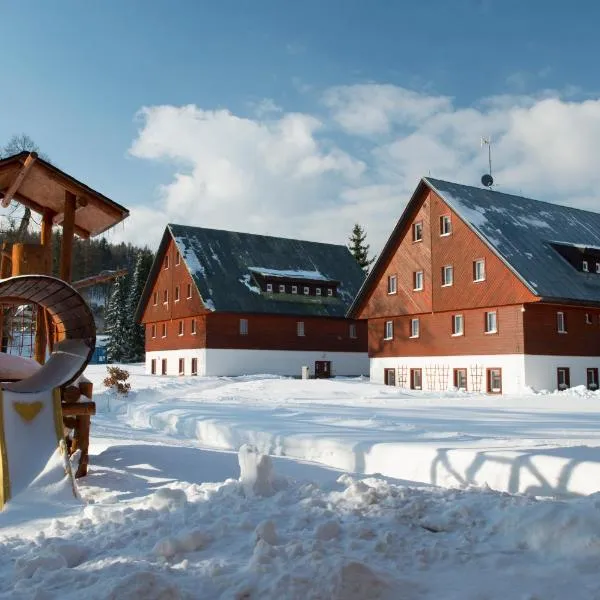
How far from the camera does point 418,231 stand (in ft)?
105

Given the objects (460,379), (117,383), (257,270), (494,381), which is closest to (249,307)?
(257,270)

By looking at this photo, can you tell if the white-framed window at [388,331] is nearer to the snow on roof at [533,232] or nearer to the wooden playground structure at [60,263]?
the snow on roof at [533,232]

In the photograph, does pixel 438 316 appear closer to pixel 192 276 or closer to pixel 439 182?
pixel 439 182

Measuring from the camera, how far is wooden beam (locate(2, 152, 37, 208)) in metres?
9.88

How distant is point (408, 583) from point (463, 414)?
12.1 meters

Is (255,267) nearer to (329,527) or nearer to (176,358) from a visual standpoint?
(176,358)

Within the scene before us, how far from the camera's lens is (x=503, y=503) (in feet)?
19.4

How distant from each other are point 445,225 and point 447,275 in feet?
7.65

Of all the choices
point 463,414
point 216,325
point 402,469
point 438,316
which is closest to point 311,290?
point 216,325

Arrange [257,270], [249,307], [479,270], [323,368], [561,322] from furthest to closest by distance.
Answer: [323,368] < [257,270] < [249,307] < [479,270] < [561,322]

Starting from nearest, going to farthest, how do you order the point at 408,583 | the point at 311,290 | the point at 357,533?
the point at 408,583, the point at 357,533, the point at 311,290

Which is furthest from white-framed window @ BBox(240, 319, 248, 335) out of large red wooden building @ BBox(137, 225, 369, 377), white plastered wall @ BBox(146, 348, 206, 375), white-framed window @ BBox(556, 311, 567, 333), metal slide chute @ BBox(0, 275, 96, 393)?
metal slide chute @ BBox(0, 275, 96, 393)

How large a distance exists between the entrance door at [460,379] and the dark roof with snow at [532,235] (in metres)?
5.44

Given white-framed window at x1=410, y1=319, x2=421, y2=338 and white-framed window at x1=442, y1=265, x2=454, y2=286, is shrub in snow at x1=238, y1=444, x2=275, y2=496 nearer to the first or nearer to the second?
white-framed window at x1=442, y1=265, x2=454, y2=286
